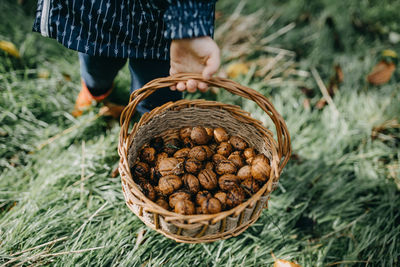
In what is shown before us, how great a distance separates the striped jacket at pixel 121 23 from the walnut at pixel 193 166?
0.67 m

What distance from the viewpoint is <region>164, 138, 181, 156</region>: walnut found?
1769 mm

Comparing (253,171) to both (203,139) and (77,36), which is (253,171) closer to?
(203,139)

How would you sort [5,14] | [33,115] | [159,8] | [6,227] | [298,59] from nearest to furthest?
[159,8]
[6,227]
[33,115]
[5,14]
[298,59]

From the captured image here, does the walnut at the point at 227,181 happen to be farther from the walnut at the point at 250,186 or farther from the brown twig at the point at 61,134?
the brown twig at the point at 61,134

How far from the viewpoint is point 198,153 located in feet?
5.53

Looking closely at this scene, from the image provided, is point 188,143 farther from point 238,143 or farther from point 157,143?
point 238,143

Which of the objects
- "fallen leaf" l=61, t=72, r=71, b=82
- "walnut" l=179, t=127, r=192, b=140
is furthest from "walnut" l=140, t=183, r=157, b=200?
"fallen leaf" l=61, t=72, r=71, b=82

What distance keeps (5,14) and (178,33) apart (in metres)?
2.55

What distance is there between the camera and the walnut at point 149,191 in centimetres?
149

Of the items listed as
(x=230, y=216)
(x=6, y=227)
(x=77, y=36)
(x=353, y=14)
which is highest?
(x=353, y=14)

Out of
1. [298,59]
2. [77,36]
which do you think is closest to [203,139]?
[77,36]

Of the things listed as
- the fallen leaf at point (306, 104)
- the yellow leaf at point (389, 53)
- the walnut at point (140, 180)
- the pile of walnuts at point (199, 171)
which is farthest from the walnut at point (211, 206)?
the yellow leaf at point (389, 53)

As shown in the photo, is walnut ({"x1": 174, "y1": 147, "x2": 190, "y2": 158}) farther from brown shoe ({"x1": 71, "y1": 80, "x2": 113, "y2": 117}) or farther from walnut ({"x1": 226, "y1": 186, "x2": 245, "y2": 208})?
brown shoe ({"x1": 71, "y1": 80, "x2": 113, "y2": 117})

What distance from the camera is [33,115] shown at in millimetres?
2389
